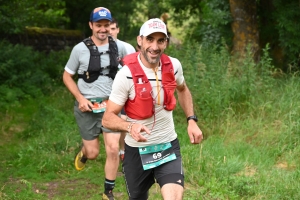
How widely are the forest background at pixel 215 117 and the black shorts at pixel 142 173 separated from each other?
1680mm

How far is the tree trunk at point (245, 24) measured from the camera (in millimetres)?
11406

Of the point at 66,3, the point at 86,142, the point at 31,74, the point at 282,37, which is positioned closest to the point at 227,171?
the point at 86,142

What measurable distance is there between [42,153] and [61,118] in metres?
2.25

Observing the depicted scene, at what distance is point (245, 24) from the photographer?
37.7 ft

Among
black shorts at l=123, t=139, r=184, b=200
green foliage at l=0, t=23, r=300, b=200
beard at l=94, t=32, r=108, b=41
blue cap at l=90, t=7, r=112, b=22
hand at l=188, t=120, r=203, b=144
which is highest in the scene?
blue cap at l=90, t=7, r=112, b=22

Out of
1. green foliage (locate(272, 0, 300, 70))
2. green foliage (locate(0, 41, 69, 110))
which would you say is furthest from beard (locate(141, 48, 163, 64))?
green foliage (locate(0, 41, 69, 110))

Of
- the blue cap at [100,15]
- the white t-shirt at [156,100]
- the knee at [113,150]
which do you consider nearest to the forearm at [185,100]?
the white t-shirt at [156,100]

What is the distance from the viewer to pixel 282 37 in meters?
10.9

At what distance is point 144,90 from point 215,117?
4801mm

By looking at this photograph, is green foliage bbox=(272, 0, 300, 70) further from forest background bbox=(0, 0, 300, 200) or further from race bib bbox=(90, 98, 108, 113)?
race bib bbox=(90, 98, 108, 113)

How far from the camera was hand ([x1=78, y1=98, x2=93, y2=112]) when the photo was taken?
21.1 ft

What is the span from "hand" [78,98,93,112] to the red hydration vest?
194 cm

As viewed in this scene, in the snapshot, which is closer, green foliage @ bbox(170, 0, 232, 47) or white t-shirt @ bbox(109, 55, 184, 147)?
white t-shirt @ bbox(109, 55, 184, 147)

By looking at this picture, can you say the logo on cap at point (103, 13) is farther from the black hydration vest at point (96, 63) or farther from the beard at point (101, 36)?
the black hydration vest at point (96, 63)
